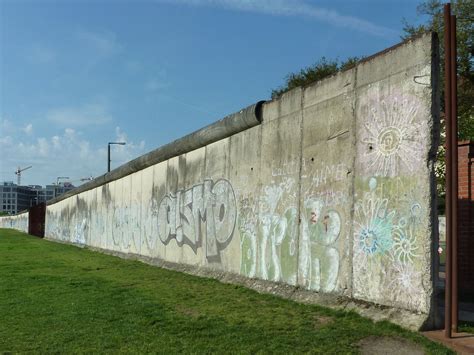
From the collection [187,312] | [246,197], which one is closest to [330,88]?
[246,197]

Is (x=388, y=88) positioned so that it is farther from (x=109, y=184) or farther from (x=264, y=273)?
(x=109, y=184)

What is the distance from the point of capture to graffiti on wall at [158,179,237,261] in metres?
10.9

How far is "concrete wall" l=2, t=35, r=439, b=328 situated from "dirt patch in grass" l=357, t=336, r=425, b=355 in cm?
58

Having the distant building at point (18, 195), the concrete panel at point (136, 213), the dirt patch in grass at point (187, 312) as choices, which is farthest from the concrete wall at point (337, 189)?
the distant building at point (18, 195)

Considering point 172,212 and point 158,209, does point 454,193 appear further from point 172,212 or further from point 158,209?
point 158,209

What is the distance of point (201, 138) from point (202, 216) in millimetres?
1813

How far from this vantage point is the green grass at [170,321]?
580 cm

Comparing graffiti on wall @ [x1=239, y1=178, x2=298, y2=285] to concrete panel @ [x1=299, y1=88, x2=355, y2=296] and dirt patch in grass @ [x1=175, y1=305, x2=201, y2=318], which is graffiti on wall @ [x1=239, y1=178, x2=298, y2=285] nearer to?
concrete panel @ [x1=299, y1=88, x2=355, y2=296]

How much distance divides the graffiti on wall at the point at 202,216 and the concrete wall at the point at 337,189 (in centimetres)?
4

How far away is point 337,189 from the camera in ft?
24.7

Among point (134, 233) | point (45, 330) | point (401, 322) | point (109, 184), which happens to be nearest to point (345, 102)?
point (401, 322)

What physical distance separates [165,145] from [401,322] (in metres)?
10.2

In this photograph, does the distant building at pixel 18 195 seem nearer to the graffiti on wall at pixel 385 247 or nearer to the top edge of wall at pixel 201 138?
the top edge of wall at pixel 201 138

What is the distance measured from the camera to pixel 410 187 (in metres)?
6.27
